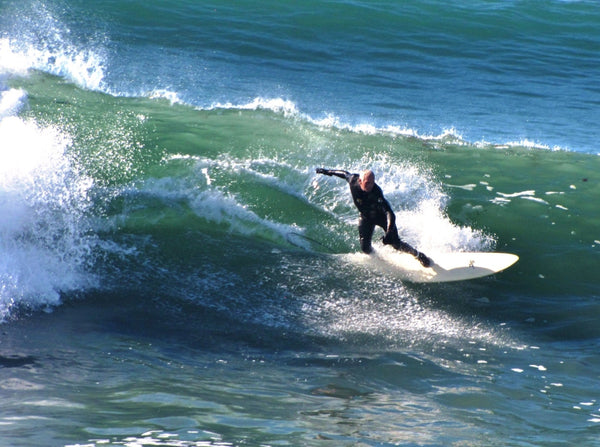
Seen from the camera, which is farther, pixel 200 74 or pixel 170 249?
pixel 200 74

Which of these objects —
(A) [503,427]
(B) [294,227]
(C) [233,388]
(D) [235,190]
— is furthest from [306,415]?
(D) [235,190]

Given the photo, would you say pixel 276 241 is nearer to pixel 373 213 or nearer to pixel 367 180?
pixel 373 213

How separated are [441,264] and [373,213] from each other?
1.13 m

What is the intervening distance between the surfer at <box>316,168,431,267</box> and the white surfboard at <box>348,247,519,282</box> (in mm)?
178

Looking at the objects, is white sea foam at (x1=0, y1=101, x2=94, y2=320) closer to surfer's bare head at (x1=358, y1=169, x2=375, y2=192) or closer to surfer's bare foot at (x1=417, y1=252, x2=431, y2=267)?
surfer's bare head at (x1=358, y1=169, x2=375, y2=192)

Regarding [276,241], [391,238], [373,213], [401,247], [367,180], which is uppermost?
[367,180]

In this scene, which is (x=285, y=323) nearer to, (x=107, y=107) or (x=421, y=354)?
(x=421, y=354)

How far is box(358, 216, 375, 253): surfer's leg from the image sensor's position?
9.94 metres

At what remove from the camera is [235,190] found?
11.8 m

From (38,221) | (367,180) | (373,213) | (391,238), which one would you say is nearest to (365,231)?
(373,213)

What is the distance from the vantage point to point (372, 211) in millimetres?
9836

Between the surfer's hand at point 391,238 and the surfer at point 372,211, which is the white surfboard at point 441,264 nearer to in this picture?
the surfer at point 372,211

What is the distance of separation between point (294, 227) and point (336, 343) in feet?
11.1

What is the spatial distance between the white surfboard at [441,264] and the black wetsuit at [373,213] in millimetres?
253
